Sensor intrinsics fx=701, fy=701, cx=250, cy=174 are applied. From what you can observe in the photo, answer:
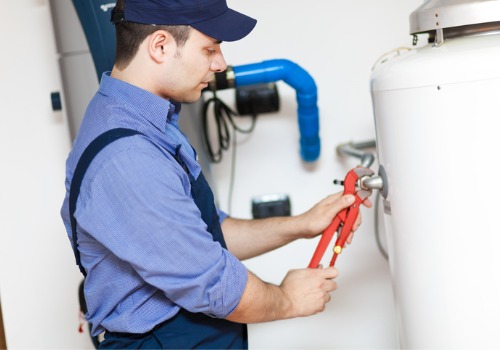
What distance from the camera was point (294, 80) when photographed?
68.9 inches

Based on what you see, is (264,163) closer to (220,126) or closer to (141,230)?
(220,126)

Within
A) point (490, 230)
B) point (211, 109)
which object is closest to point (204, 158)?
point (211, 109)

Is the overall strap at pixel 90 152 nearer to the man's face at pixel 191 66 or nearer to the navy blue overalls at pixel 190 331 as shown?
the navy blue overalls at pixel 190 331

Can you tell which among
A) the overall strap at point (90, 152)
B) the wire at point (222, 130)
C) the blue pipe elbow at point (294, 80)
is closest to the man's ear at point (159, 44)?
the overall strap at point (90, 152)

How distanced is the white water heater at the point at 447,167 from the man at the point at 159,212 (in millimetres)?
195

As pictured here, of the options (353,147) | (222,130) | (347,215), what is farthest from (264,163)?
(347,215)

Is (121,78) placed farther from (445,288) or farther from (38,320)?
(38,320)

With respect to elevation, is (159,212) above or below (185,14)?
below

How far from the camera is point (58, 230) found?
2.06 metres

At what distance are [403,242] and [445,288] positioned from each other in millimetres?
117

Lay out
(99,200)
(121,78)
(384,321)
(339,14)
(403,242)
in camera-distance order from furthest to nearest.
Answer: (384,321) < (339,14) < (403,242) < (121,78) < (99,200)

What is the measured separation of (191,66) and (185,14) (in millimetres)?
89

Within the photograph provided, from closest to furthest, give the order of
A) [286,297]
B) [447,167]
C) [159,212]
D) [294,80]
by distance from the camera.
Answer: [159,212] < [447,167] < [286,297] < [294,80]

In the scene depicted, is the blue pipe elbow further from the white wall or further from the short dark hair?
the short dark hair
